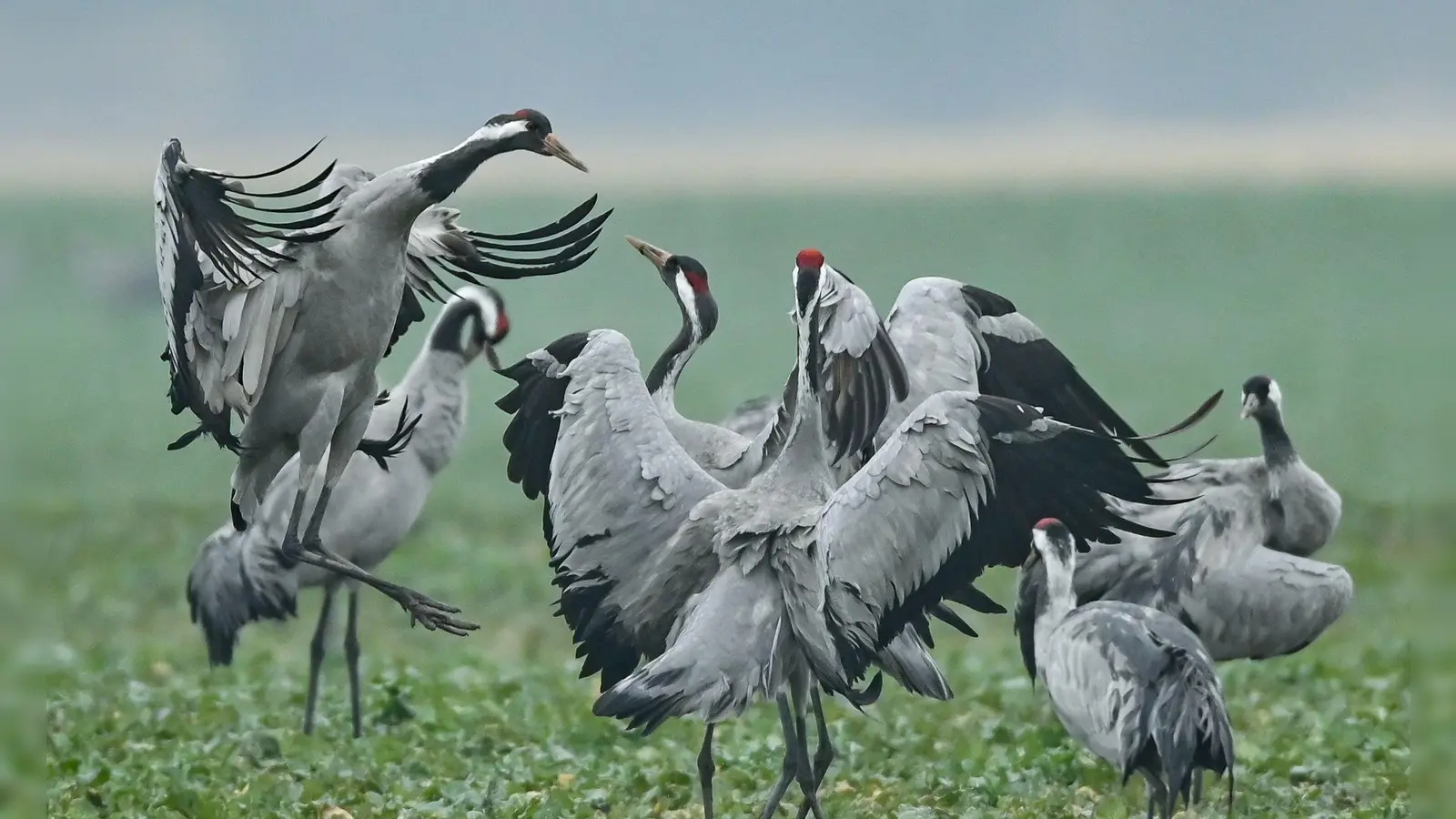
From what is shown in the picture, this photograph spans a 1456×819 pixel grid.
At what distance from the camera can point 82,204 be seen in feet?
177

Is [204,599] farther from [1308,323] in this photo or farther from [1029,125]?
[1029,125]

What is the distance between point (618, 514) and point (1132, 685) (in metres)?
1.67

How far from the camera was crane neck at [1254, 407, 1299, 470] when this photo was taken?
7.93 metres

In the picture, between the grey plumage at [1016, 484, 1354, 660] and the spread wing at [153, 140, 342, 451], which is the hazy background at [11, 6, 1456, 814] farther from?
the spread wing at [153, 140, 342, 451]

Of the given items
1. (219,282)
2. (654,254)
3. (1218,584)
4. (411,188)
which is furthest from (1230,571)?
(219,282)

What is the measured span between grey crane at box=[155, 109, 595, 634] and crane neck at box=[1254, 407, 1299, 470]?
297 cm

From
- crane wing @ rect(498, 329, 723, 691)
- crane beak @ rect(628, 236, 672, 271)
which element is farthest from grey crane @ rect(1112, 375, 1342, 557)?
crane wing @ rect(498, 329, 723, 691)

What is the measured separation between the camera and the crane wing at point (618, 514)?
6.40m

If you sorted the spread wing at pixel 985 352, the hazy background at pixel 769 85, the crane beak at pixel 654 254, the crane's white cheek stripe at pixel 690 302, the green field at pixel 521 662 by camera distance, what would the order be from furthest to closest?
1. the hazy background at pixel 769 85
2. the crane beak at pixel 654 254
3. the crane's white cheek stripe at pixel 690 302
4. the spread wing at pixel 985 352
5. the green field at pixel 521 662

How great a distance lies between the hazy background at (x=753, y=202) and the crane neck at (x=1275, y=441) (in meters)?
0.63

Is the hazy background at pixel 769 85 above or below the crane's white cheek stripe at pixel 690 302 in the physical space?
above

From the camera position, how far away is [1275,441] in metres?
8.00

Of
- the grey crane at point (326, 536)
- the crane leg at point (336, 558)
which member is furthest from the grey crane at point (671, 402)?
the grey crane at point (326, 536)

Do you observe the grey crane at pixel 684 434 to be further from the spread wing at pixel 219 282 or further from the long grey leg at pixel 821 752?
the spread wing at pixel 219 282
